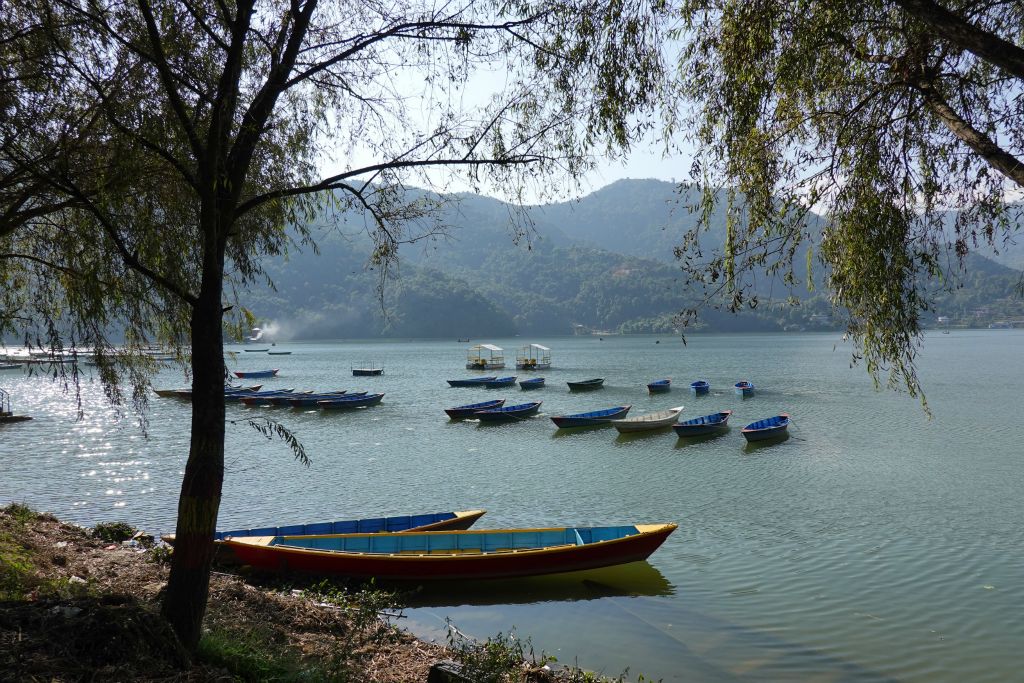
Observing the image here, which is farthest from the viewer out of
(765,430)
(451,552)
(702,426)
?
(702,426)

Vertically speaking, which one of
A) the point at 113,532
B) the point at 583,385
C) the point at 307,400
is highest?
the point at 113,532

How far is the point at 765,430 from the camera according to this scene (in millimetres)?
26469

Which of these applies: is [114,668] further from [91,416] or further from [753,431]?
[91,416]

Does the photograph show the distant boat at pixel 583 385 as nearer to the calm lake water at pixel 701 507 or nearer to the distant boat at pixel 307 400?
the calm lake water at pixel 701 507

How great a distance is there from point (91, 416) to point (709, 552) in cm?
3632

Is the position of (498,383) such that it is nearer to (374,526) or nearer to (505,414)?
(505,414)

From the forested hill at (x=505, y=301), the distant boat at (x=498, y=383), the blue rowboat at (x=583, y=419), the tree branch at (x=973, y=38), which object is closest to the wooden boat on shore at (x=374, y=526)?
the tree branch at (x=973, y=38)

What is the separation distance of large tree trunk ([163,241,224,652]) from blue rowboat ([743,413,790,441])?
2389 centimetres

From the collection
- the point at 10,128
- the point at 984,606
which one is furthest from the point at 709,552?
the point at 10,128

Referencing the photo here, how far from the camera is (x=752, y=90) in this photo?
6059mm

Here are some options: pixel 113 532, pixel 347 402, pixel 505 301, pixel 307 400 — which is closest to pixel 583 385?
pixel 347 402

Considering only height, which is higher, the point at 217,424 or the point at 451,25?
the point at 451,25

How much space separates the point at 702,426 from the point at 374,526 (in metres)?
18.0

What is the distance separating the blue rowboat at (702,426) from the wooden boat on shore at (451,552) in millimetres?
15683
